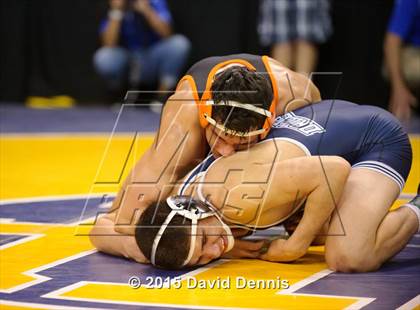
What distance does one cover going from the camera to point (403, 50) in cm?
814

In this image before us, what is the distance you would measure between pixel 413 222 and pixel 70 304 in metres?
1.62

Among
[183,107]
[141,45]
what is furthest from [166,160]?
[141,45]

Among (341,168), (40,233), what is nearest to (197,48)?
(40,233)

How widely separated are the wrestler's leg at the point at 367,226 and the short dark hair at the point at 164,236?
653 mm

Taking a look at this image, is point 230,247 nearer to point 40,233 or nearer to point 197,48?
point 40,233

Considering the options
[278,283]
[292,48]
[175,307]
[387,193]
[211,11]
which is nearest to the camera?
[175,307]

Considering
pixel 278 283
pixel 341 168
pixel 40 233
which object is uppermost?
pixel 341 168

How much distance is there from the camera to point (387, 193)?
404 centimetres

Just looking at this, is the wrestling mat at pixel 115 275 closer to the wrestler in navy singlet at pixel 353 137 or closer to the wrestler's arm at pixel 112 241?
the wrestler's arm at pixel 112 241

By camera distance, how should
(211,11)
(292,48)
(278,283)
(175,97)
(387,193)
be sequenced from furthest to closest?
1. (211,11)
2. (292,48)
3. (175,97)
4. (387,193)
5. (278,283)

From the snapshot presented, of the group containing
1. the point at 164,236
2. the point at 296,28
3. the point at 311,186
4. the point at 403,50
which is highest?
the point at 311,186

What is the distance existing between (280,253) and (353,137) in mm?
709

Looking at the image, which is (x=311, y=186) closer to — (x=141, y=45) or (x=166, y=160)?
(x=166, y=160)

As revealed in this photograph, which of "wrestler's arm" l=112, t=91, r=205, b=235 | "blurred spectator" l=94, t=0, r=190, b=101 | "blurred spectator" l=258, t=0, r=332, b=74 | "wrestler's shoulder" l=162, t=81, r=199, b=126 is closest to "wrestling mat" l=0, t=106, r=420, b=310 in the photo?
"wrestler's arm" l=112, t=91, r=205, b=235
